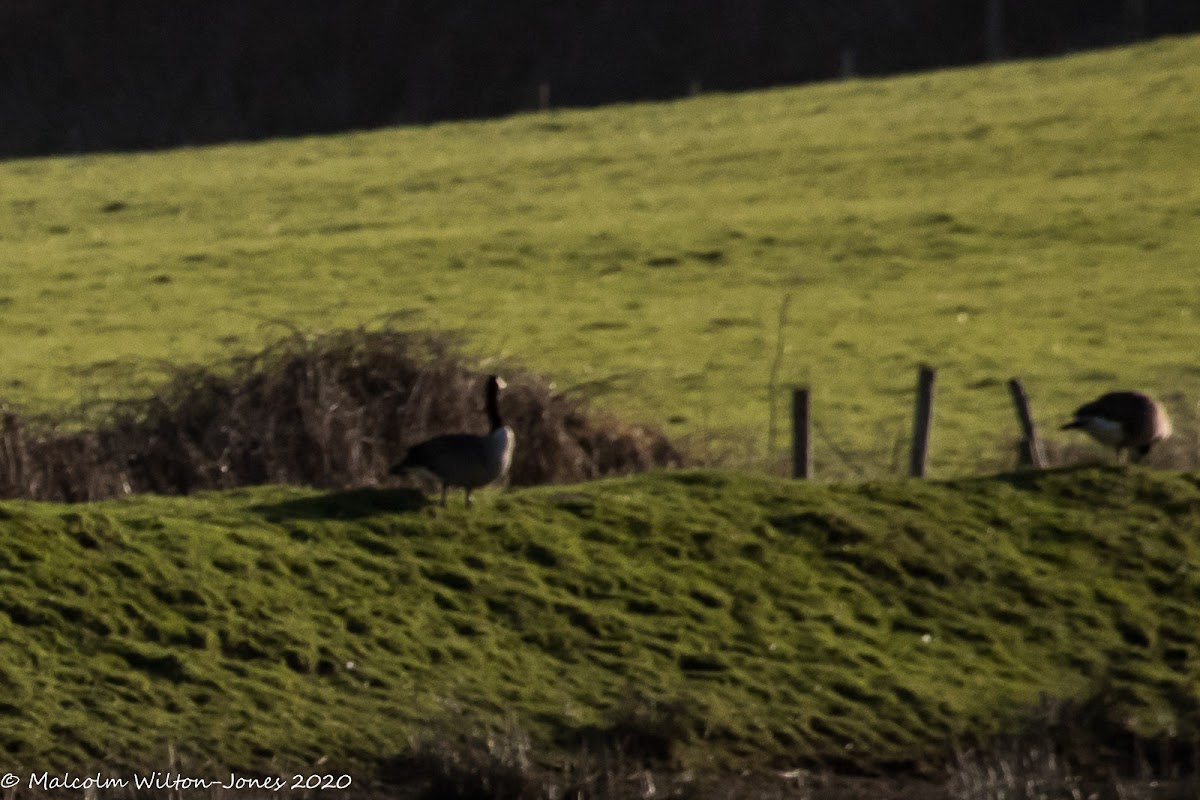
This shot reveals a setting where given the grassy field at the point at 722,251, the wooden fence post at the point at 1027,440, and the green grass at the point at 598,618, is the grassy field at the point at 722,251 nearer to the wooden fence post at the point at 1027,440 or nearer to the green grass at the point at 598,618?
the wooden fence post at the point at 1027,440

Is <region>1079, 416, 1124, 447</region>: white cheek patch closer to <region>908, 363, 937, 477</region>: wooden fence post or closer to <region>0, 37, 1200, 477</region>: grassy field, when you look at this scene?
<region>908, 363, 937, 477</region>: wooden fence post

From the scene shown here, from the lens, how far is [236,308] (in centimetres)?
3803

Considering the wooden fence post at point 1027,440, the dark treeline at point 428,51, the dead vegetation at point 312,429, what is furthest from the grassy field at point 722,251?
the dark treeline at point 428,51

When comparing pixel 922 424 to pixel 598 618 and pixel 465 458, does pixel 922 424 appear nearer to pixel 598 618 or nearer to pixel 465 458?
pixel 598 618

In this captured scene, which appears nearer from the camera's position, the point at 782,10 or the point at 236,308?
the point at 236,308

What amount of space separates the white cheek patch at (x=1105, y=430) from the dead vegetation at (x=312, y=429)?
14.8 ft

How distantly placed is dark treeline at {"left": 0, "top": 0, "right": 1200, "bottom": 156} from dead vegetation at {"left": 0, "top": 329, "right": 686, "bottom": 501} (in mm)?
38856

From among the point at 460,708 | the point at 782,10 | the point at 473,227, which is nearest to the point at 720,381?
the point at 473,227

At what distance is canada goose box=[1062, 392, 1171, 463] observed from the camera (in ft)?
63.6

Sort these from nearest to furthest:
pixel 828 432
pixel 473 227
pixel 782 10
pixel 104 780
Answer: pixel 104 780 → pixel 828 432 → pixel 473 227 → pixel 782 10

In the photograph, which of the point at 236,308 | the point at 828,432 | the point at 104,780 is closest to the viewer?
the point at 104,780

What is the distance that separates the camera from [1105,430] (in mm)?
19531

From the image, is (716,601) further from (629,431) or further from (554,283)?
(554,283)

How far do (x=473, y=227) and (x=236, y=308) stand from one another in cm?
654
